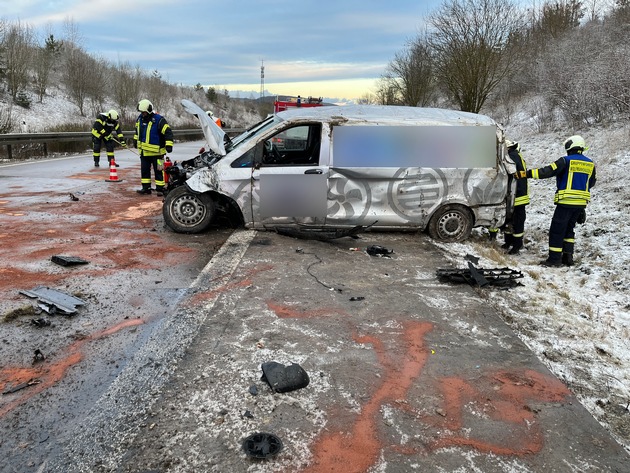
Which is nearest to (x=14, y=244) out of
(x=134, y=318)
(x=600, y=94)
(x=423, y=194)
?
(x=134, y=318)

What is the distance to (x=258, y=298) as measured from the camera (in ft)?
13.8

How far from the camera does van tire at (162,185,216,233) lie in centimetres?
648

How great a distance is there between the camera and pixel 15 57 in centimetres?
3459

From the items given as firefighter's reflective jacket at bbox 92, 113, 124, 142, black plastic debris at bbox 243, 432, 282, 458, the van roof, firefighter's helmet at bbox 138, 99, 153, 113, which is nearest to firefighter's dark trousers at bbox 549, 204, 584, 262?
the van roof

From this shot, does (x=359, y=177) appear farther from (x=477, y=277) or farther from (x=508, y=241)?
(x=508, y=241)

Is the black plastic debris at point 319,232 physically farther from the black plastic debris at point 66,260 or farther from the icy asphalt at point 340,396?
the black plastic debris at point 66,260

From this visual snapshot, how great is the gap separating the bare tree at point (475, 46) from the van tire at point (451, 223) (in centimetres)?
1615

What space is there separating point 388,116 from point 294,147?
5.47ft

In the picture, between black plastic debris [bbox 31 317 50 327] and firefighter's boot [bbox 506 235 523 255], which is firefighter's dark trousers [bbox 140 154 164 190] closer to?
black plastic debris [bbox 31 317 50 327]

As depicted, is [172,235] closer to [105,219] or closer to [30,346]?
[105,219]

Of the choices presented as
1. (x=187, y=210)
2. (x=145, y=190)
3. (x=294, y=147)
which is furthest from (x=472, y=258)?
(x=145, y=190)

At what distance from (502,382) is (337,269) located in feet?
7.88

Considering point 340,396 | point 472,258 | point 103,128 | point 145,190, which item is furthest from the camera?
point 103,128

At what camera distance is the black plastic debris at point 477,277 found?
190 inches
